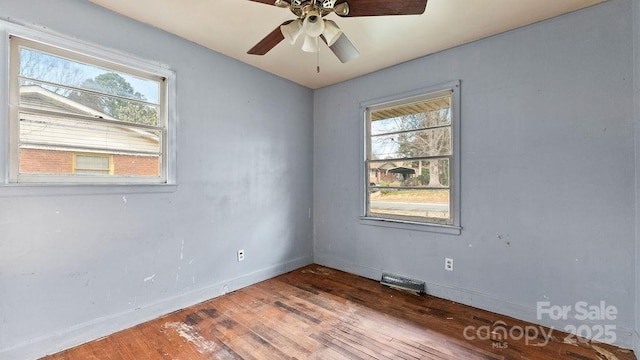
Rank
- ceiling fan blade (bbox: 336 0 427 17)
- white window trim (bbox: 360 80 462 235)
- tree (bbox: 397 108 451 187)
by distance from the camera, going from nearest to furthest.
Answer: ceiling fan blade (bbox: 336 0 427 17) → white window trim (bbox: 360 80 462 235) → tree (bbox: 397 108 451 187)

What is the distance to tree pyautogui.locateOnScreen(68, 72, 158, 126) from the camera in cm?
211

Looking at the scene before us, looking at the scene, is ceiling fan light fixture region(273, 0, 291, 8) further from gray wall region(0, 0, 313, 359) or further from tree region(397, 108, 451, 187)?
tree region(397, 108, 451, 187)

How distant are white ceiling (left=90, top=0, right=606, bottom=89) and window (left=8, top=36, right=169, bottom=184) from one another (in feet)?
1.71

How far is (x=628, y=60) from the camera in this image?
77.6 inches

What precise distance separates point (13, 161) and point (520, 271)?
12.9ft

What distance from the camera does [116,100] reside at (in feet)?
7.38

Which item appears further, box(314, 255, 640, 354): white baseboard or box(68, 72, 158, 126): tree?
box(68, 72, 158, 126): tree

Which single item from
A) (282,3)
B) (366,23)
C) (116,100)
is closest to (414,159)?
(366,23)

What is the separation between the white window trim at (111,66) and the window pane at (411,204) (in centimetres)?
227

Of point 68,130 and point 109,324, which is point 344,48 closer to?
point 68,130

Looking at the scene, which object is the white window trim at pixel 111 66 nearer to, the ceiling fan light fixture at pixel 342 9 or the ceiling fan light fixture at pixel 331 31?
the ceiling fan light fixture at pixel 331 31

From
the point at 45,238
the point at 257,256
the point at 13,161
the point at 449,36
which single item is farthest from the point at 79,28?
the point at 449,36

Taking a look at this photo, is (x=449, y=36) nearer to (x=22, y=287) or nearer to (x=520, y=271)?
(x=520, y=271)

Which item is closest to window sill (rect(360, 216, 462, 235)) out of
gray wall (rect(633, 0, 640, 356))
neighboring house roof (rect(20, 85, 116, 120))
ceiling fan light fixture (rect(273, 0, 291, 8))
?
gray wall (rect(633, 0, 640, 356))
